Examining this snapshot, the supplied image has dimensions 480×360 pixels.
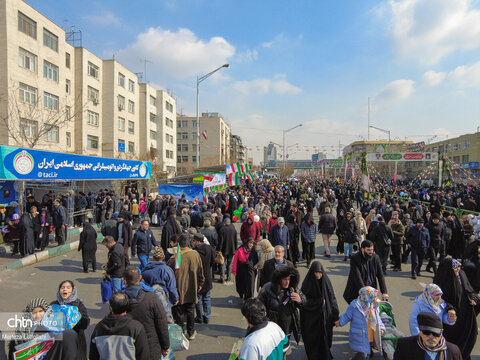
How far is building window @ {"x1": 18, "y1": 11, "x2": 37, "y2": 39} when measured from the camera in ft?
73.0

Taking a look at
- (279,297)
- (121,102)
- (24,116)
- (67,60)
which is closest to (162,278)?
(279,297)

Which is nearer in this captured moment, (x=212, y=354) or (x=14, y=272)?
(x=212, y=354)

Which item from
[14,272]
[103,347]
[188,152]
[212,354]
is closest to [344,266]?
[212,354]

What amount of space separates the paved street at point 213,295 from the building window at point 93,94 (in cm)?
2791

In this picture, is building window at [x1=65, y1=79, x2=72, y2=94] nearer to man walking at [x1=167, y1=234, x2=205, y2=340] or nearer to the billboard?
man walking at [x1=167, y1=234, x2=205, y2=340]

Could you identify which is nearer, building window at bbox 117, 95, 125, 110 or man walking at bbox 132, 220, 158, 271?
man walking at bbox 132, 220, 158, 271

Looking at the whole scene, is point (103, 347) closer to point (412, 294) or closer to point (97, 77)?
point (412, 294)

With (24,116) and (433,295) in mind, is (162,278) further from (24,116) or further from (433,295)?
(24,116)

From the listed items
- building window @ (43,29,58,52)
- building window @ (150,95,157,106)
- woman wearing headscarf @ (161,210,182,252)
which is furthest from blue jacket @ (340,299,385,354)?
building window @ (150,95,157,106)

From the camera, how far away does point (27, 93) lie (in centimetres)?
2309

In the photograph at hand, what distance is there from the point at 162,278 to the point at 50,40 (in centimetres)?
3030

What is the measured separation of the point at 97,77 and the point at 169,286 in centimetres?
3616

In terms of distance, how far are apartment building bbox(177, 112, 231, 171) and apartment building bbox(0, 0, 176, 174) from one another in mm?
20700

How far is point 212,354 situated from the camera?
414cm
